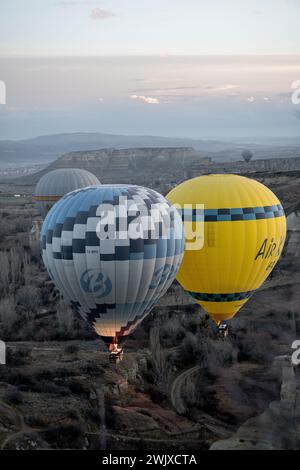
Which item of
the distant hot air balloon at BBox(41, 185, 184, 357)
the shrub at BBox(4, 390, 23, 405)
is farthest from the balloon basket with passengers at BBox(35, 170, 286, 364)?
the shrub at BBox(4, 390, 23, 405)

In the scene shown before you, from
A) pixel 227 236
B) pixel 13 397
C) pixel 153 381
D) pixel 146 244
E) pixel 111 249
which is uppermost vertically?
pixel 227 236

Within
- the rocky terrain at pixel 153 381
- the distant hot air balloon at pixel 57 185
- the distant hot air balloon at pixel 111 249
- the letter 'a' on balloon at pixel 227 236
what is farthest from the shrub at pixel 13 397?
the distant hot air balloon at pixel 57 185

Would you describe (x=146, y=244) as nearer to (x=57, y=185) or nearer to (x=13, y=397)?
(x=13, y=397)

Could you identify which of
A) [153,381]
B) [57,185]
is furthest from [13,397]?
[57,185]

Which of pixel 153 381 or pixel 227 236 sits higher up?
pixel 227 236

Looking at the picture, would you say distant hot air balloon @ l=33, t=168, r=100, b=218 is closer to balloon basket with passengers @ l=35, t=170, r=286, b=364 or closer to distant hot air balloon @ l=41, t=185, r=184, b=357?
balloon basket with passengers @ l=35, t=170, r=286, b=364

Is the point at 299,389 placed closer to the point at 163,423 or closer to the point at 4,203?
the point at 163,423
